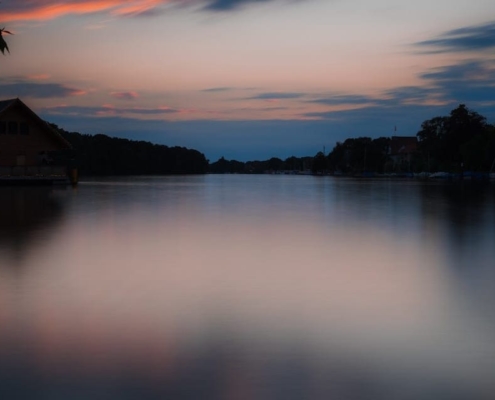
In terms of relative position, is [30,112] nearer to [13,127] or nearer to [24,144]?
[13,127]

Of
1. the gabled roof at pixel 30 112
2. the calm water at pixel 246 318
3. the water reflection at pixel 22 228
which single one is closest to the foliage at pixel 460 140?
the gabled roof at pixel 30 112

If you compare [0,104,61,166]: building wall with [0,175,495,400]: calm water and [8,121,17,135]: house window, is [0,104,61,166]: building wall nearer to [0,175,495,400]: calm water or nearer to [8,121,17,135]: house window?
[8,121,17,135]: house window

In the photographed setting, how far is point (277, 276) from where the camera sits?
11.5m

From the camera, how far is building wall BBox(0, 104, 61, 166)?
190 feet

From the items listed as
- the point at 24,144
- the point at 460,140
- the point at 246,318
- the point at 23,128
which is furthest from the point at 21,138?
the point at 460,140

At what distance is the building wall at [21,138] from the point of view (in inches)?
2279

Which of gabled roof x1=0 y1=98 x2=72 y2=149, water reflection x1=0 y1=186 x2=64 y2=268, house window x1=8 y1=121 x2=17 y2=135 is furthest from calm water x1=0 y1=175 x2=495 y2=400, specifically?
house window x1=8 y1=121 x2=17 y2=135

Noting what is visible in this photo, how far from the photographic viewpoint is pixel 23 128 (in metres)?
59.1

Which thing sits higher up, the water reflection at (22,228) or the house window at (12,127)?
the house window at (12,127)

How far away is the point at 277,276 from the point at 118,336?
15.9 feet

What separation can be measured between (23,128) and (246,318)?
55125 millimetres

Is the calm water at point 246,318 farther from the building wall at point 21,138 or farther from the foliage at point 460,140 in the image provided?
the foliage at point 460,140

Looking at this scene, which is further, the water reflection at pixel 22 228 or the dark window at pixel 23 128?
the dark window at pixel 23 128

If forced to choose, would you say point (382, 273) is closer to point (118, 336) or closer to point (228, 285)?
point (228, 285)
